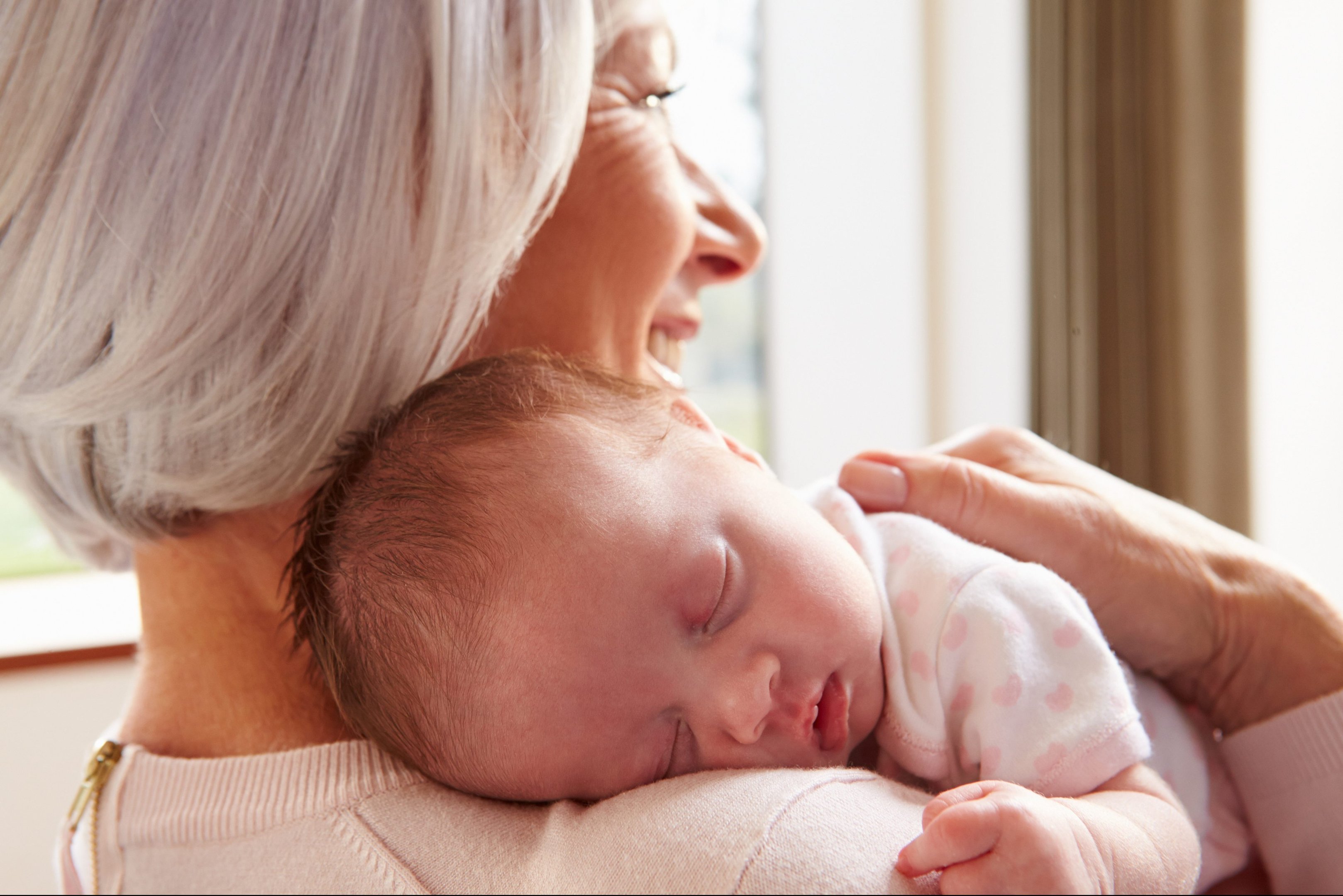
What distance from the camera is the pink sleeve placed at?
3.24ft

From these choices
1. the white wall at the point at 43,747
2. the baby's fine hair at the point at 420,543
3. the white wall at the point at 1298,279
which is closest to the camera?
the baby's fine hair at the point at 420,543

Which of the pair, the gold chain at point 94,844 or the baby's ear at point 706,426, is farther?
the baby's ear at point 706,426

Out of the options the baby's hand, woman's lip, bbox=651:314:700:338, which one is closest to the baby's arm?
the baby's hand

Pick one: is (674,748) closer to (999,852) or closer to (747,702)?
(747,702)

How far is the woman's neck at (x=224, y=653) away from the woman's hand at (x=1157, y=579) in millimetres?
642

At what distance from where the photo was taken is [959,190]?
349 centimetres

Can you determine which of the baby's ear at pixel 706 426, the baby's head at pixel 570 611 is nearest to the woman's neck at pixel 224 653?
the baby's head at pixel 570 611

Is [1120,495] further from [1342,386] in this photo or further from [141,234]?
[141,234]

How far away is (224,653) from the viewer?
1.00 meters

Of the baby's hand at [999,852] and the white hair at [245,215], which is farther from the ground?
the white hair at [245,215]

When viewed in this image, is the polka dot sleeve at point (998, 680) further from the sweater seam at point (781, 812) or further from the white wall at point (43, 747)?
the white wall at point (43, 747)

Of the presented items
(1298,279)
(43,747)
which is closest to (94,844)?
(1298,279)

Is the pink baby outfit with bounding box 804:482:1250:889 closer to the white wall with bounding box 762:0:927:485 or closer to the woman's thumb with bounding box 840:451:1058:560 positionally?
the woman's thumb with bounding box 840:451:1058:560

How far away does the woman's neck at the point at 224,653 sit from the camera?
0.96 meters
